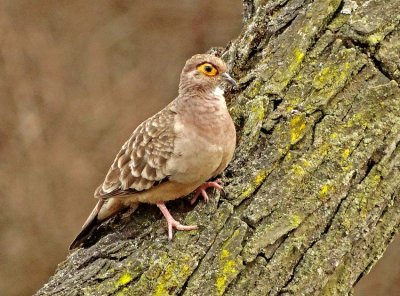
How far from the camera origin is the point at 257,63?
4.58 meters

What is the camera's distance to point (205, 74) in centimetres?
426

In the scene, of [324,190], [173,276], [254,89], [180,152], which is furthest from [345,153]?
[173,276]

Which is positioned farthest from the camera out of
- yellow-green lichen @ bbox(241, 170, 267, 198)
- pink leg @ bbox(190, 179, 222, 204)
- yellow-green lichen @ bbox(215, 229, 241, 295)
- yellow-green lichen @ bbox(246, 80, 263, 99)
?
yellow-green lichen @ bbox(246, 80, 263, 99)

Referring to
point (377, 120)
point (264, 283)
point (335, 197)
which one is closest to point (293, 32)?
point (377, 120)

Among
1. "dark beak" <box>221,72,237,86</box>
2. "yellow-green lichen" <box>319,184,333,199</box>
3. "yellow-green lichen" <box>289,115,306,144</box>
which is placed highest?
"dark beak" <box>221,72,237,86</box>

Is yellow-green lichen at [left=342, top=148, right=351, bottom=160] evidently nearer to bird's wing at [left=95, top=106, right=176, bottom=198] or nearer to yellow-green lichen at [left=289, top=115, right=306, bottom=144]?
yellow-green lichen at [left=289, top=115, right=306, bottom=144]

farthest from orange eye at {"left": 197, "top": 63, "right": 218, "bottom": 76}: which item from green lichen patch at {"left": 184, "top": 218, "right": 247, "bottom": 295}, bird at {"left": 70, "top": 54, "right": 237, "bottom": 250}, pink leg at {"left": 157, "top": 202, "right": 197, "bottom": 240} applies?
green lichen patch at {"left": 184, "top": 218, "right": 247, "bottom": 295}

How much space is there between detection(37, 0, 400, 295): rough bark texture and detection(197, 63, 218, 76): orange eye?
24 centimetres

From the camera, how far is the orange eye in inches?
167

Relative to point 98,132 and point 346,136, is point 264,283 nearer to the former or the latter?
point 346,136

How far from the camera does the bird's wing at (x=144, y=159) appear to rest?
4102 millimetres

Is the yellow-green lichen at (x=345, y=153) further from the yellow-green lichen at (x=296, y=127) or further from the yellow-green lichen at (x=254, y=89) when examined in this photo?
the yellow-green lichen at (x=254, y=89)

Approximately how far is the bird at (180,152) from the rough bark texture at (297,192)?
97mm

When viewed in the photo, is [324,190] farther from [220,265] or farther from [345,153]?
[220,265]
